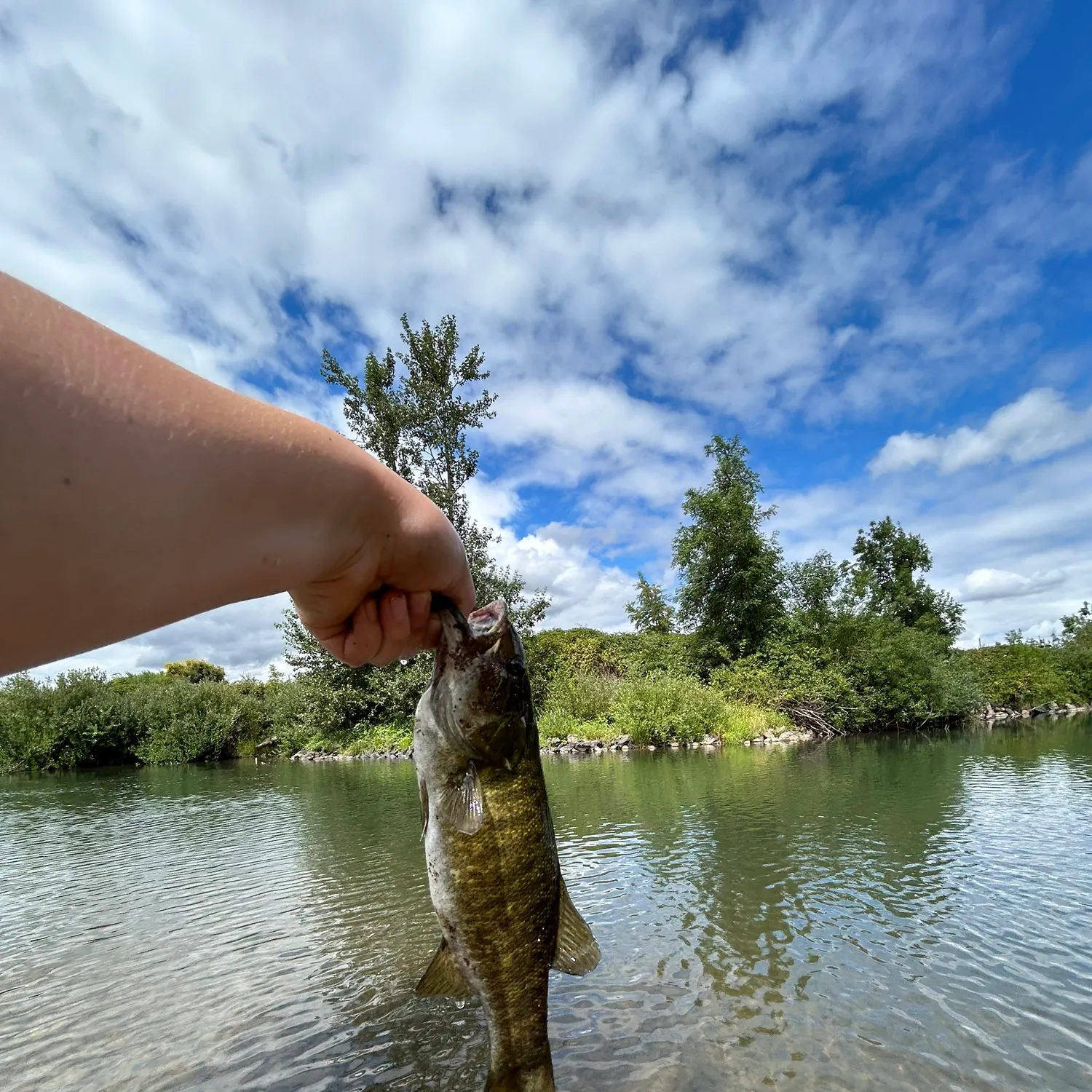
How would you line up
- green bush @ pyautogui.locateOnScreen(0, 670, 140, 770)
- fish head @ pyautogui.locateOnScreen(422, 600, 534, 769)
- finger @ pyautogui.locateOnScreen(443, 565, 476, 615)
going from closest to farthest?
finger @ pyautogui.locateOnScreen(443, 565, 476, 615)
fish head @ pyautogui.locateOnScreen(422, 600, 534, 769)
green bush @ pyautogui.locateOnScreen(0, 670, 140, 770)

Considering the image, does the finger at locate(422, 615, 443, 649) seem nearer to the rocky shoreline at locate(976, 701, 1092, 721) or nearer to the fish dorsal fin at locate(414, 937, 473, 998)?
the fish dorsal fin at locate(414, 937, 473, 998)

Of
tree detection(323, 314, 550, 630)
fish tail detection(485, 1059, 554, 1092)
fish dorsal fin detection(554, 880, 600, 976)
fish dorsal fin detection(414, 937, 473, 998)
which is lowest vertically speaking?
fish tail detection(485, 1059, 554, 1092)

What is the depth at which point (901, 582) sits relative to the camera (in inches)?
2400

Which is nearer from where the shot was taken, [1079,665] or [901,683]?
[901,683]

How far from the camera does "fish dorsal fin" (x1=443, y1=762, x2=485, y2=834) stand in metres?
3.11

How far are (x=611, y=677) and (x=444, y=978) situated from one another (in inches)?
1408

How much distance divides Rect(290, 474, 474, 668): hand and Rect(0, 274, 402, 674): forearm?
452 mm

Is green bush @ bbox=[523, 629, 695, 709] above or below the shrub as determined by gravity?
above

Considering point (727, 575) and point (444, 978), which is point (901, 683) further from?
point (444, 978)

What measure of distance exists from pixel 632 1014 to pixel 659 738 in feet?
82.7

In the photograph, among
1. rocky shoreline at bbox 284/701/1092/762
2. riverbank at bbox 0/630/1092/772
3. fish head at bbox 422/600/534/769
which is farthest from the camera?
riverbank at bbox 0/630/1092/772

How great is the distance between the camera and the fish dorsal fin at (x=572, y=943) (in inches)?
129

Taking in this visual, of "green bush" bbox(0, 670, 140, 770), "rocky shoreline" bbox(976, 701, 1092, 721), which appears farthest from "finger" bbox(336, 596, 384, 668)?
"rocky shoreline" bbox(976, 701, 1092, 721)

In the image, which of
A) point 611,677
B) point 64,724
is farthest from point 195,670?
point 611,677
